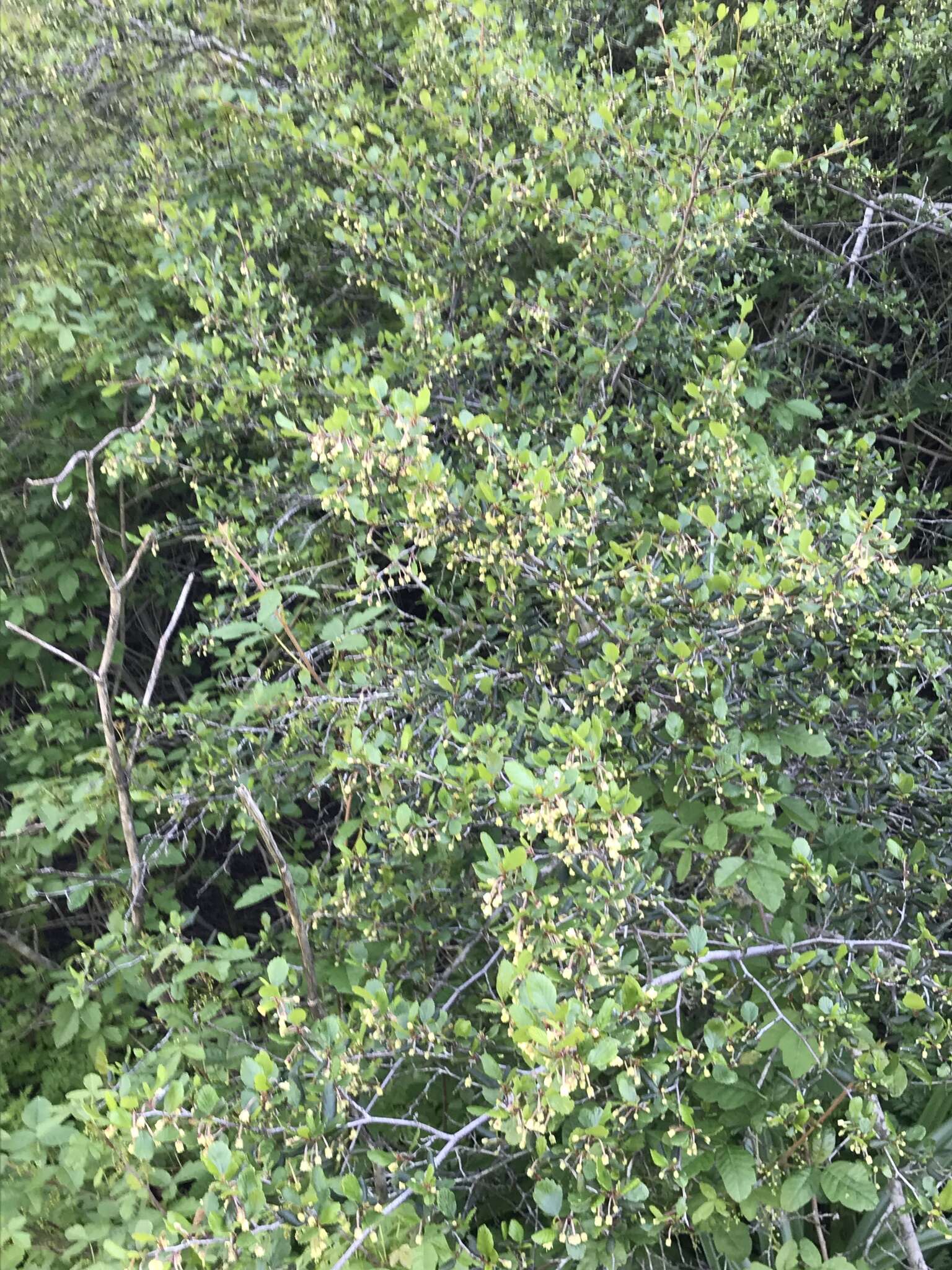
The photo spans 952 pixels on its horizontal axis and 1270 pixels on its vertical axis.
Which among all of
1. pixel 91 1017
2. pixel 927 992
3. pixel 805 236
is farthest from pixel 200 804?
pixel 805 236

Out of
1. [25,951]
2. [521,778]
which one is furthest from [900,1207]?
[25,951]

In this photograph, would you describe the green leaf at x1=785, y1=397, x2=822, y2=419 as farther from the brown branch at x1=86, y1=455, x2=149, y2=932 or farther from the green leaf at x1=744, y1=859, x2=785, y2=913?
the brown branch at x1=86, y1=455, x2=149, y2=932

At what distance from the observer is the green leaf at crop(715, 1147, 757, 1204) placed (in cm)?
133

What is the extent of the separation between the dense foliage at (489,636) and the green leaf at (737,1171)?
1 cm

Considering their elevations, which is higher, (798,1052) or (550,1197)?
(798,1052)

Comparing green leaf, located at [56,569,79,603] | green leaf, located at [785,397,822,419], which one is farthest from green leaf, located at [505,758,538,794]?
green leaf, located at [56,569,79,603]

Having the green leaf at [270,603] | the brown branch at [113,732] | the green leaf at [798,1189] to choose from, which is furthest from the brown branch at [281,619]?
the green leaf at [798,1189]

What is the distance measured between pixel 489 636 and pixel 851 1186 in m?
1.18

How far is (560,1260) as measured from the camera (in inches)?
47.2

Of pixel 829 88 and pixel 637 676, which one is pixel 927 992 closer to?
pixel 637 676

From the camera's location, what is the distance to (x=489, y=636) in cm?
187

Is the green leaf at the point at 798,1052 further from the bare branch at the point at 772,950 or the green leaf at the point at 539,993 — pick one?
the green leaf at the point at 539,993

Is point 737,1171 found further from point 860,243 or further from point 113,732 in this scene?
point 860,243

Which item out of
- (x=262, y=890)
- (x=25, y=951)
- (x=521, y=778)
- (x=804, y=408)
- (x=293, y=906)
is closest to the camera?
(x=521, y=778)
